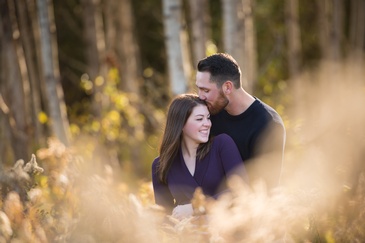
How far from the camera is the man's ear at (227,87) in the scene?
5.18 m

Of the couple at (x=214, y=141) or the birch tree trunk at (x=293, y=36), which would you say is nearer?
the couple at (x=214, y=141)

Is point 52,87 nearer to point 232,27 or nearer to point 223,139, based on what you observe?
point 232,27

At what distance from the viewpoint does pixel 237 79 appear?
5320 millimetres

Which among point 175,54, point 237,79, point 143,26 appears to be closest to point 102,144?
point 175,54

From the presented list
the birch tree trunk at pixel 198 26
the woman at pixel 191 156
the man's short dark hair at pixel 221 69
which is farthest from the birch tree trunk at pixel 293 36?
the woman at pixel 191 156

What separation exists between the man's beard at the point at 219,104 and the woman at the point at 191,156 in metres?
0.32

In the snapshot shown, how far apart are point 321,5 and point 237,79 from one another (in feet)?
47.4

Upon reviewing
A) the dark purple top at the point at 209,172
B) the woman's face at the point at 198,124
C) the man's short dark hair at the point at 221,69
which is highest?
the man's short dark hair at the point at 221,69

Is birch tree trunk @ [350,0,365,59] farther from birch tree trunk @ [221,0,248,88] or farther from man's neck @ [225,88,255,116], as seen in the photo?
man's neck @ [225,88,255,116]

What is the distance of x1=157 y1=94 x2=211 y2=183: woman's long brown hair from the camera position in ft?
15.6

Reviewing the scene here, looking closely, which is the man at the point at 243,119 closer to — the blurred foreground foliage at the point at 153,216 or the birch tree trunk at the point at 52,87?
the blurred foreground foliage at the point at 153,216

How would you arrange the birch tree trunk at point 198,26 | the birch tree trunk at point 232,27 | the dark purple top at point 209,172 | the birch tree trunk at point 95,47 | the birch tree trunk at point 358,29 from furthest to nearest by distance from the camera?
the birch tree trunk at point 358,29 < the birch tree trunk at point 95,47 < the birch tree trunk at point 198,26 < the birch tree trunk at point 232,27 < the dark purple top at point 209,172

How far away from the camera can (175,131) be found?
4781mm

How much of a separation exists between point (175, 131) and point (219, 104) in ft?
1.89
